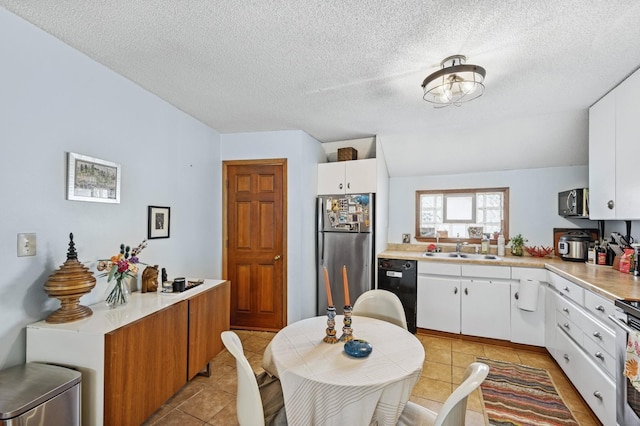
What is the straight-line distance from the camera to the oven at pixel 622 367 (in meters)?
1.48

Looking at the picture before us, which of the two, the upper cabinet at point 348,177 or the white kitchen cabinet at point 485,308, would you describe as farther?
the upper cabinet at point 348,177

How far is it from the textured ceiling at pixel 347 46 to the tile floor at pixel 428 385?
94.7 inches

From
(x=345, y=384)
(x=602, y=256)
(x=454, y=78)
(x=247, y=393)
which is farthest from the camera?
(x=602, y=256)

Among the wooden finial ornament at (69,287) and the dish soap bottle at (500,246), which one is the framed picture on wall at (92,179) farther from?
the dish soap bottle at (500,246)

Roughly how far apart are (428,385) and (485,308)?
48.4 inches

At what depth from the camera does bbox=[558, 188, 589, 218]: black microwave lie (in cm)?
292

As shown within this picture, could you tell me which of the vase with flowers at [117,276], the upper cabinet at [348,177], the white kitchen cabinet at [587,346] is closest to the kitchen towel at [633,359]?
the white kitchen cabinet at [587,346]

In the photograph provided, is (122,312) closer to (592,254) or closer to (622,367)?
(622,367)

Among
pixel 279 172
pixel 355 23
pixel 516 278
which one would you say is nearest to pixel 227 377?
pixel 279 172

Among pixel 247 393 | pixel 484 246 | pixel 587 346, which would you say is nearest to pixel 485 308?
pixel 484 246

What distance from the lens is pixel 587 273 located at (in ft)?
7.80

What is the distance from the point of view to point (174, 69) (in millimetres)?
2088

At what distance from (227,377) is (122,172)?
74.5 inches

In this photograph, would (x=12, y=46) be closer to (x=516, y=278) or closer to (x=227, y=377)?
(x=227, y=377)
